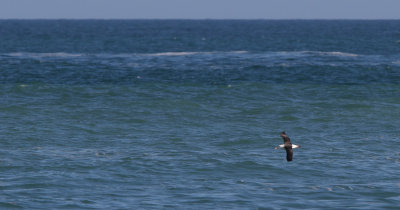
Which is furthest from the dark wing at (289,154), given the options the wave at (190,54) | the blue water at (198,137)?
the wave at (190,54)

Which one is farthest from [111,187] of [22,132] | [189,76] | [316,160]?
[189,76]

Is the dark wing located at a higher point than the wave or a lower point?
lower

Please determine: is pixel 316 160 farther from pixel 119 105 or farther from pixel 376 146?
pixel 119 105

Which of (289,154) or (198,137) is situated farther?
(198,137)

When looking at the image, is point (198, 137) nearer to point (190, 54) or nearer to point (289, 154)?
point (289, 154)

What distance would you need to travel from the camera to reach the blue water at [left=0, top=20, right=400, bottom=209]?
30234 mm

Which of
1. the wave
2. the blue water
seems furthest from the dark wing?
the wave

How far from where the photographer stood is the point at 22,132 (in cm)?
4434

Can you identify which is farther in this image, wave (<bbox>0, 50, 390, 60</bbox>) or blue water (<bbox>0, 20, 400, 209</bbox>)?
wave (<bbox>0, 50, 390, 60</bbox>)

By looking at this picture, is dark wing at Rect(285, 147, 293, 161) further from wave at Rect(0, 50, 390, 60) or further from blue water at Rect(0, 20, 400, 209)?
wave at Rect(0, 50, 390, 60)

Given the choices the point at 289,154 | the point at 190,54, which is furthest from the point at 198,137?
the point at 190,54

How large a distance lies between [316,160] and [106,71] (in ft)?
165

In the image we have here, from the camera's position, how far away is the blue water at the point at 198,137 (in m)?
30.2

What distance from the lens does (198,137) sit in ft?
142
